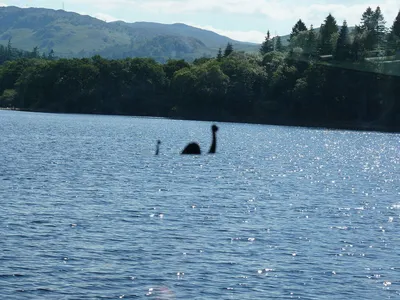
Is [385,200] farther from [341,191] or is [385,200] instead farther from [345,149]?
[345,149]

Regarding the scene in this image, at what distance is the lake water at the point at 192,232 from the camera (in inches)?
1694

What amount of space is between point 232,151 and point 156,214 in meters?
95.2

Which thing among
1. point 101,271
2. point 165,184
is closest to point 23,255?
point 101,271

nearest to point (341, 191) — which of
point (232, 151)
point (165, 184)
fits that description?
point (165, 184)

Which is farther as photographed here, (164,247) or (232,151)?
(232,151)

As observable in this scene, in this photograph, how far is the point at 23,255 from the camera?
156 ft

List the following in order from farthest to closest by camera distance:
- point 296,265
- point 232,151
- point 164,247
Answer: point 232,151
point 164,247
point 296,265

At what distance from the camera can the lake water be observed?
43031 mm

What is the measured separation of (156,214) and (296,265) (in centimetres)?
1974

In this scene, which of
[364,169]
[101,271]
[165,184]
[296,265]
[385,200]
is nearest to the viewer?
[101,271]

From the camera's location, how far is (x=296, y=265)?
48312 mm

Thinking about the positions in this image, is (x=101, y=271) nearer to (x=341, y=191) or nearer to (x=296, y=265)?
(x=296, y=265)

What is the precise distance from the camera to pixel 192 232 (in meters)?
57.7

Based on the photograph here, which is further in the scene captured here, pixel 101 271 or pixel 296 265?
pixel 296 265
